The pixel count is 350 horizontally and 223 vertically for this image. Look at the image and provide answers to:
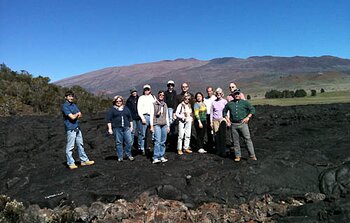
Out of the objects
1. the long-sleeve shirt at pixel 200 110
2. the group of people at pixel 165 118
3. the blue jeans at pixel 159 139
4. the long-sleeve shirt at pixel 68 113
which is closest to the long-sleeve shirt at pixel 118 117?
the group of people at pixel 165 118

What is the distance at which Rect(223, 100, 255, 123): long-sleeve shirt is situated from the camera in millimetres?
8414

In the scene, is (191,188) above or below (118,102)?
below

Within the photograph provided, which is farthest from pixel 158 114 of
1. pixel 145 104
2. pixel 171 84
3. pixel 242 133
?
pixel 242 133

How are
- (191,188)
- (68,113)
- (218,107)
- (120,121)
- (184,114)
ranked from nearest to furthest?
(191,188) < (68,113) < (120,121) < (218,107) < (184,114)

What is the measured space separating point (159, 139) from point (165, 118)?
0.53m

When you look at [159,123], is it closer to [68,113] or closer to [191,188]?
[191,188]

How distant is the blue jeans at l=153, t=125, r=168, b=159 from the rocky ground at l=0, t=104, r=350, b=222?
1.15 feet

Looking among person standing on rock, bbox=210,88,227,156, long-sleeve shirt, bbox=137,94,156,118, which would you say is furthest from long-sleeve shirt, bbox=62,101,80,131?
person standing on rock, bbox=210,88,227,156

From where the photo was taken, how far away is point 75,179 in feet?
26.4

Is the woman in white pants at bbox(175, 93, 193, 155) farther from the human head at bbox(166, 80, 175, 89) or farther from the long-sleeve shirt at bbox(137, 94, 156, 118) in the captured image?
the long-sleeve shirt at bbox(137, 94, 156, 118)

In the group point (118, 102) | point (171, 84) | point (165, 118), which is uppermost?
point (171, 84)

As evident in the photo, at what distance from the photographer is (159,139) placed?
8.81 metres

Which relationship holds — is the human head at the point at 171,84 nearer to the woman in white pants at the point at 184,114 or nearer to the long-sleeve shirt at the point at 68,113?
the woman in white pants at the point at 184,114

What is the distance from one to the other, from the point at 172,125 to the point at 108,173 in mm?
2932
